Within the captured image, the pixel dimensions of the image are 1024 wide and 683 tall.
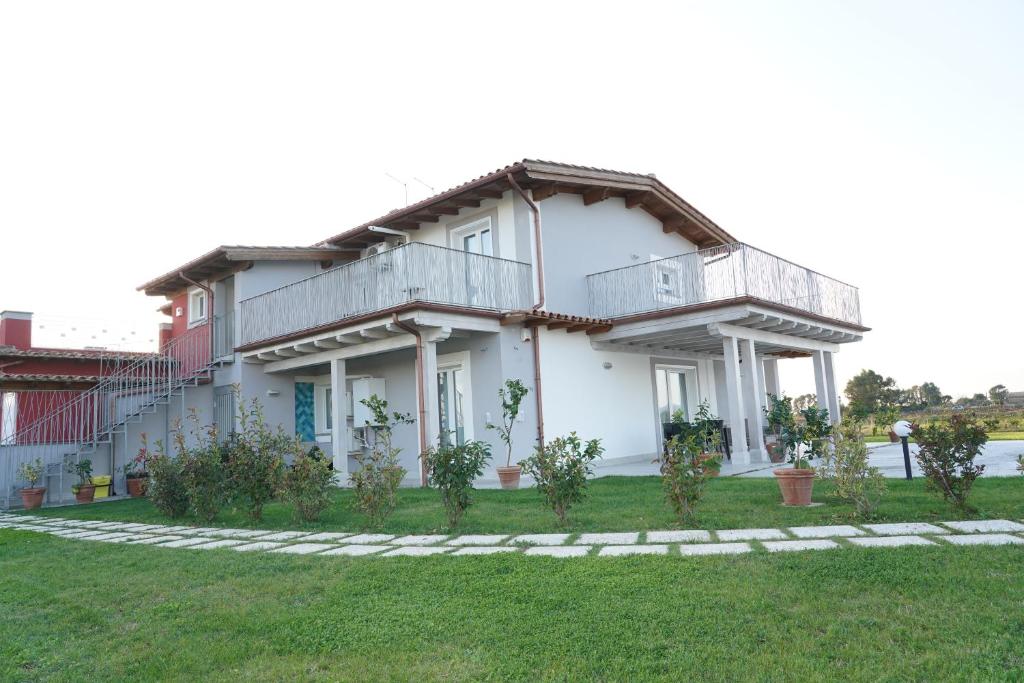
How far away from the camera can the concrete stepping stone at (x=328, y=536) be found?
6.60 m

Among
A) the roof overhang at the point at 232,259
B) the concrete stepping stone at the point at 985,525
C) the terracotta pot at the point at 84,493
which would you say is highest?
the roof overhang at the point at 232,259

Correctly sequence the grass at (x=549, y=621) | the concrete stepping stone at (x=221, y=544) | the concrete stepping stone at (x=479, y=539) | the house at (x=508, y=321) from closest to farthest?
the grass at (x=549, y=621)
the concrete stepping stone at (x=479, y=539)
the concrete stepping stone at (x=221, y=544)
the house at (x=508, y=321)

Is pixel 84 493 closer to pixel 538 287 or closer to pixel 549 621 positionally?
pixel 538 287

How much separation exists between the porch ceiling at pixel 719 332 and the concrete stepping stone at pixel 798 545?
787 cm

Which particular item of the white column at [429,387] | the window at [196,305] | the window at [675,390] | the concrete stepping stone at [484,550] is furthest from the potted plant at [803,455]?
the window at [196,305]

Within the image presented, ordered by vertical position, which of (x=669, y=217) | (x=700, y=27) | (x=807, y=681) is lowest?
(x=807, y=681)

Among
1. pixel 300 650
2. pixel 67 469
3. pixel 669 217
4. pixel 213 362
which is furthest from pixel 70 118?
pixel 669 217

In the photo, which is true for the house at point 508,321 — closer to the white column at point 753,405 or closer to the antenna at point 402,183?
the white column at point 753,405

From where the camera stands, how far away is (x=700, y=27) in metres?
11.4

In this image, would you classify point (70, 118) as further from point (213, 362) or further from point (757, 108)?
point (757, 108)

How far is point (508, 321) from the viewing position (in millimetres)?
12273

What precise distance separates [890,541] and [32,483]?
572 inches

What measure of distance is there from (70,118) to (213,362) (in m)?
5.85

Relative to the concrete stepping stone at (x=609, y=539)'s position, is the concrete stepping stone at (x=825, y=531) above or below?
above
